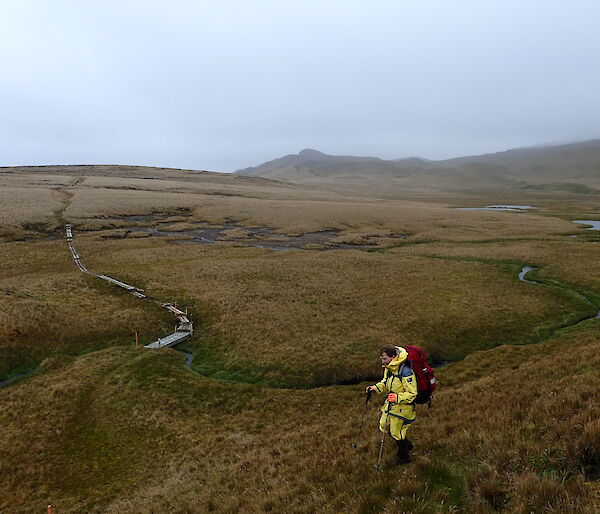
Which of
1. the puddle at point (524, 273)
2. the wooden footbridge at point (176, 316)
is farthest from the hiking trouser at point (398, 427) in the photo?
the puddle at point (524, 273)

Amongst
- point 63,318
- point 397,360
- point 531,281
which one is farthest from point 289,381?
point 531,281

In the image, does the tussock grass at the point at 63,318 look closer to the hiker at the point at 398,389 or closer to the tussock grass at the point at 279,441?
the tussock grass at the point at 279,441

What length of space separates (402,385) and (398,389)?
19cm

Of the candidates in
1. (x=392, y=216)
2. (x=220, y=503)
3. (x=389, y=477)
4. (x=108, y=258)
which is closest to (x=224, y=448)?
(x=220, y=503)

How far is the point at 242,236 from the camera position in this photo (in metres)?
70.8

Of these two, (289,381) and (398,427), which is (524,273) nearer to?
(289,381)

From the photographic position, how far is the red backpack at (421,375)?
9164mm

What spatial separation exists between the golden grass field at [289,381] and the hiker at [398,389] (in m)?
1.16

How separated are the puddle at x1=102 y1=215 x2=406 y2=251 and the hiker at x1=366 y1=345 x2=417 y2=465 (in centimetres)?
5208

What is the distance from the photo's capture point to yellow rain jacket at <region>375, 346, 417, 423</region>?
9.12m

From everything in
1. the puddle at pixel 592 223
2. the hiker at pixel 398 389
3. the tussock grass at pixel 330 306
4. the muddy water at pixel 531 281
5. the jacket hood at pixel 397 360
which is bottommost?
the puddle at pixel 592 223

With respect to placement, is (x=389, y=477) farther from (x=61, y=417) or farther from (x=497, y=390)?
(x=61, y=417)

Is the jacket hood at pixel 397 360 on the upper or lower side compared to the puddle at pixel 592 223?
upper

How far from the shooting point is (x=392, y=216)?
95375mm
